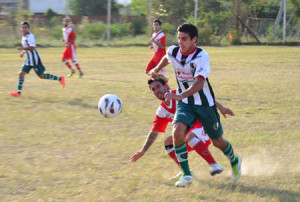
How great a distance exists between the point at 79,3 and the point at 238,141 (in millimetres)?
43075

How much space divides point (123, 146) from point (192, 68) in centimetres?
223

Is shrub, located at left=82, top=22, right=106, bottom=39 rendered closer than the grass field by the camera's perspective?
No

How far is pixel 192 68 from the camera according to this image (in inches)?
171

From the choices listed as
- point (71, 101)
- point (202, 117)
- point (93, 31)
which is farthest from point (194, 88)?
point (93, 31)

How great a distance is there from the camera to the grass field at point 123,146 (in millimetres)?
4367

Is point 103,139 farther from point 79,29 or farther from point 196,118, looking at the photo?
point 79,29

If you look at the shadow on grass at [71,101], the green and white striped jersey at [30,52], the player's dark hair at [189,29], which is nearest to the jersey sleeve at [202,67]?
the player's dark hair at [189,29]

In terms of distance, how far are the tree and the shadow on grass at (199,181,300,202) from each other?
145ft

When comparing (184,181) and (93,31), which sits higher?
(93,31)

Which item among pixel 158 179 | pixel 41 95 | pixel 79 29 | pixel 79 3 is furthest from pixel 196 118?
pixel 79 3

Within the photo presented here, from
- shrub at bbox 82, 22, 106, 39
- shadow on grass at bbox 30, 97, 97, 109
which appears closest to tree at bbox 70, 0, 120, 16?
shrub at bbox 82, 22, 106, 39

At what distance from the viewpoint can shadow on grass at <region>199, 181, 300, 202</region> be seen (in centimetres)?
423

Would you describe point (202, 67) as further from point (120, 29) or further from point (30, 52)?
point (120, 29)

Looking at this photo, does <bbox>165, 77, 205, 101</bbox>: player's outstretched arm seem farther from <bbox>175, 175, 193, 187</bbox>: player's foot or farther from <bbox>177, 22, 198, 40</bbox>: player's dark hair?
<bbox>175, 175, 193, 187</bbox>: player's foot
